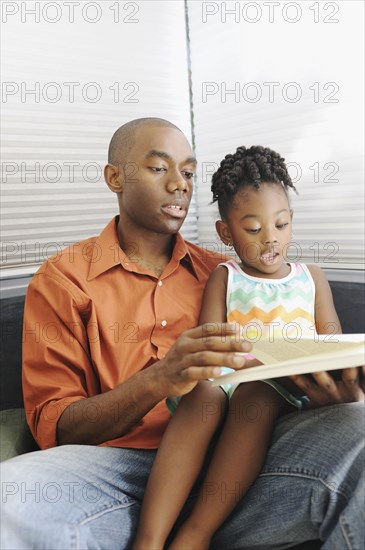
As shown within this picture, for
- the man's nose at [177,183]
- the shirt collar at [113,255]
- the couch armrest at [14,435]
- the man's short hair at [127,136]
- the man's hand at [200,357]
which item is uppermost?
the man's short hair at [127,136]

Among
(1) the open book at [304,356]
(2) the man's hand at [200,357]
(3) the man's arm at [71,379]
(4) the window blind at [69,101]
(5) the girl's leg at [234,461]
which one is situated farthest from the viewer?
(4) the window blind at [69,101]

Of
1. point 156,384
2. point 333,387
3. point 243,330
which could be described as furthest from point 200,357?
point 243,330

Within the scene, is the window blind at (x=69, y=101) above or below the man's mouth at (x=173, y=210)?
above

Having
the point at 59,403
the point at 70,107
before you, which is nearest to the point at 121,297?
the point at 59,403

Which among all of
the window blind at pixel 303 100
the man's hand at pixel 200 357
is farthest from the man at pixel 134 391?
the window blind at pixel 303 100

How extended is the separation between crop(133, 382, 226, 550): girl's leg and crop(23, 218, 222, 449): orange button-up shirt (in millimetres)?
214

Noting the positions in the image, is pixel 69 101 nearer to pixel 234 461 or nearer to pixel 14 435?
pixel 14 435

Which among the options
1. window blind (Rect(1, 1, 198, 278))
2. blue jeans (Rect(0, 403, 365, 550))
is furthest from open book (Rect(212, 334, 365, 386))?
window blind (Rect(1, 1, 198, 278))

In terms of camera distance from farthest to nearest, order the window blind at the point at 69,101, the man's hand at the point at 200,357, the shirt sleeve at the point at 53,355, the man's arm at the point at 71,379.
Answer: the window blind at the point at 69,101
the shirt sleeve at the point at 53,355
the man's arm at the point at 71,379
the man's hand at the point at 200,357

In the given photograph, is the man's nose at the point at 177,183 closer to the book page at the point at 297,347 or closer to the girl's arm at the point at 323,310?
the girl's arm at the point at 323,310

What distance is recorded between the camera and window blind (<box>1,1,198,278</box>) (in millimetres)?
2174

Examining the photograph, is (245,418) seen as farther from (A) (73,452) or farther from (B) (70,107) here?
(B) (70,107)

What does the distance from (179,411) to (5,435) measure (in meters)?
0.53

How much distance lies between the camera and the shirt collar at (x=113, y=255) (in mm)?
1526
